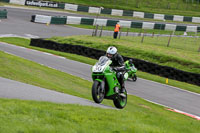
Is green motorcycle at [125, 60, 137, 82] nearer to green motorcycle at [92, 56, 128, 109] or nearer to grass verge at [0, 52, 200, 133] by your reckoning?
green motorcycle at [92, 56, 128, 109]

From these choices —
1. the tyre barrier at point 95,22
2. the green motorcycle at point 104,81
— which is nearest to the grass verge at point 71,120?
the green motorcycle at point 104,81

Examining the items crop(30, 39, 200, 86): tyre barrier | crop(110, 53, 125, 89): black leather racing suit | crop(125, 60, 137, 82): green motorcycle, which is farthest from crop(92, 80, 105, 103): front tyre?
crop(30, 39, 200, 86): tyre barrier

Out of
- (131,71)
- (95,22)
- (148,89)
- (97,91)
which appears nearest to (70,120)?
(97,91)

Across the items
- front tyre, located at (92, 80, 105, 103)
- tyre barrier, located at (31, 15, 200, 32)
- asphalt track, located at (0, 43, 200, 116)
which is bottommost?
asphalt track, located at (0, 43, 200, 116)

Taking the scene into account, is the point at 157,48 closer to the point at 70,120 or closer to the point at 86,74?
the point at 86,74

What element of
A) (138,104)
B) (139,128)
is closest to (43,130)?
(139,128)

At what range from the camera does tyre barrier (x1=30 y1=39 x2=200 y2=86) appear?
2158 centimetres

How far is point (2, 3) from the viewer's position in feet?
156

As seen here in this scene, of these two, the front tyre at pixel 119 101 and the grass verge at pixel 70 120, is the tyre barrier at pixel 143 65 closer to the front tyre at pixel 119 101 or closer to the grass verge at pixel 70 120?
the front tyre at pixel 119 101

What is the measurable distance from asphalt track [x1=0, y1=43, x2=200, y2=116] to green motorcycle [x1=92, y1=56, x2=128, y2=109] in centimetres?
522

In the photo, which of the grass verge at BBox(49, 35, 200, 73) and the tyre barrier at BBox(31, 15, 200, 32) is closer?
the grass verge at BBox(49, 35, 200, 73)

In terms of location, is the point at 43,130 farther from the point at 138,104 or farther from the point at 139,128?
the point at 138,104

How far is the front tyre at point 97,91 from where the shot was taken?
10.1 meters

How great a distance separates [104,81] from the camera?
34.7ft
